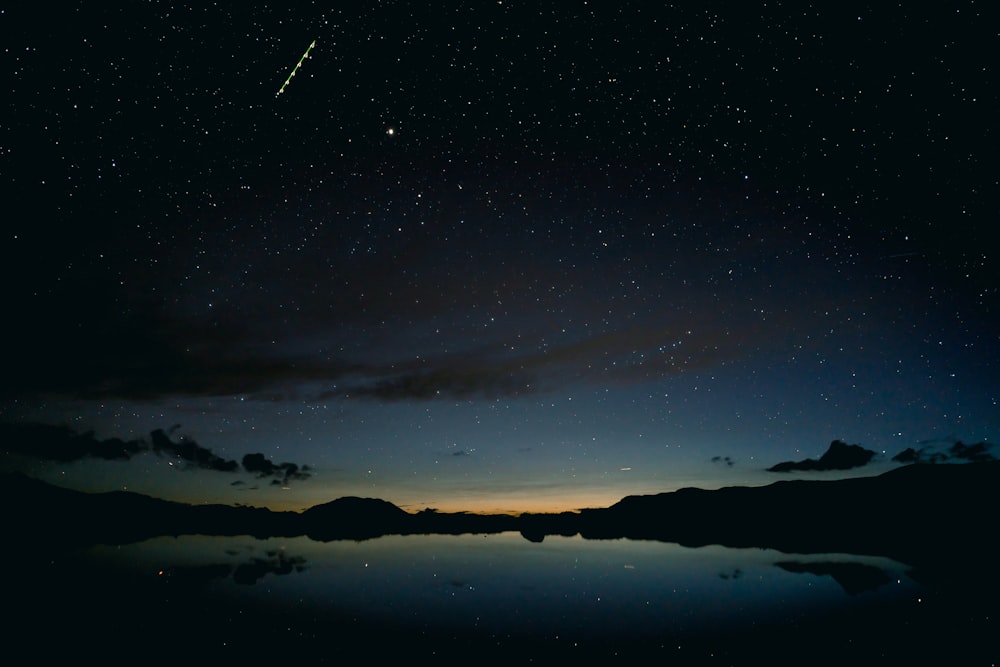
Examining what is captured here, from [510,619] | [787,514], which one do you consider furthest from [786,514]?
[510,619]

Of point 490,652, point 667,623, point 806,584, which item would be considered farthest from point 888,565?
point 490,652

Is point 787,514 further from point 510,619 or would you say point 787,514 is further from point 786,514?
point 510,619

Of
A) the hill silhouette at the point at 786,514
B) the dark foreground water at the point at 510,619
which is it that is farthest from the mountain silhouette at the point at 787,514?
the dark foreground water at the point at 510,619

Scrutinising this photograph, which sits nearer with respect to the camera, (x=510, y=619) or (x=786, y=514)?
(x=510, y=619)

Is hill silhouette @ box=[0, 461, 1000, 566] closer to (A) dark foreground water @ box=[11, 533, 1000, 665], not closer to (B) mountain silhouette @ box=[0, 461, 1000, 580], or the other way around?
(B) mountain silhouette @ box=[0, 461, 1000, 580]

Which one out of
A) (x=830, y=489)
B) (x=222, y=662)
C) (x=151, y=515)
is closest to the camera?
(x=222, y=662)

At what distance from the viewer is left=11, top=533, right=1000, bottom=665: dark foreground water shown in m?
9.54

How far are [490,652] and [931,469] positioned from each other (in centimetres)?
16869

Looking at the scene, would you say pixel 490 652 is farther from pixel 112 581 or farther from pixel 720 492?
pixel 720 492

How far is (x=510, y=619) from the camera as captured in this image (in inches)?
514

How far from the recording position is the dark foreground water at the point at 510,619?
954cm

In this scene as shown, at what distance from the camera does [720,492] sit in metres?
138

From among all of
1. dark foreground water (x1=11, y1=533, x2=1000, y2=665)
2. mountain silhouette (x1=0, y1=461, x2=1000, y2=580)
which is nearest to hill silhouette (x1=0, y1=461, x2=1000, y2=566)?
mountain silhouette (x1=0, y1=461, x2=1000, y2=580)

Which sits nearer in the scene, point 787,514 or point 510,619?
point 510,619
